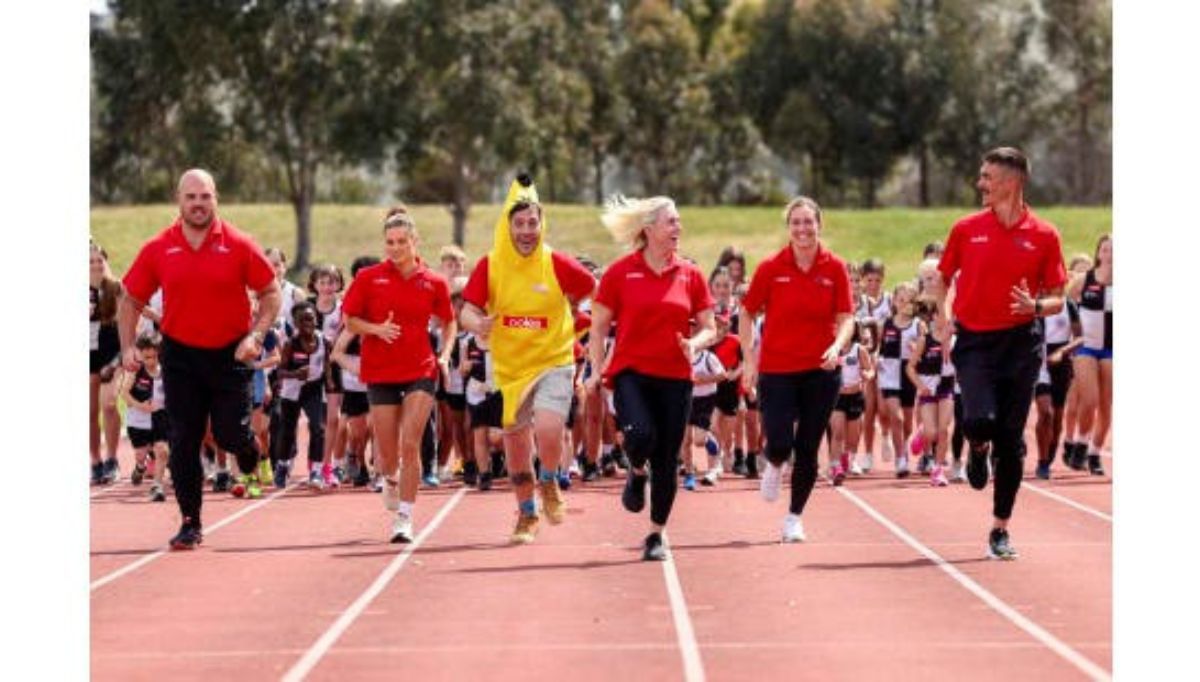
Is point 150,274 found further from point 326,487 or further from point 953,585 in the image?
point 326,487

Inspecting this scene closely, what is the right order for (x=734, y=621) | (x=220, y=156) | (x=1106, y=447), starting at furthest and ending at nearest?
(x=220, y=156)
(x=1106, y=447)
(x=734, y=621)

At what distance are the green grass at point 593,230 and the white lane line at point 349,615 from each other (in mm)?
52807

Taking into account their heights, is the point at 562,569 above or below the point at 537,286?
below

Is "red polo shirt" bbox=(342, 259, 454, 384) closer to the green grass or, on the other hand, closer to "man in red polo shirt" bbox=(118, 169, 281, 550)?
"man in red polo shirt" bbox=(118, 169, 281, 550)

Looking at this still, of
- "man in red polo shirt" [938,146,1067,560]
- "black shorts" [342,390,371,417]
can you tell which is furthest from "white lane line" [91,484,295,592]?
"man in red polo shirt" [938,146,1067,560]

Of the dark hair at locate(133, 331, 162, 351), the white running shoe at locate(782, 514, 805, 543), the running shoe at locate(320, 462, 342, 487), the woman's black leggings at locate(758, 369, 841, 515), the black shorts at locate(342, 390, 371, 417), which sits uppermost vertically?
the dark hair at locate(133, 331, 162, 351)

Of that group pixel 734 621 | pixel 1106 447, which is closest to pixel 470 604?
pixel 734 621

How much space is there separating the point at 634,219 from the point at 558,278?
94 cm

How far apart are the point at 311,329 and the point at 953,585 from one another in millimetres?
9129

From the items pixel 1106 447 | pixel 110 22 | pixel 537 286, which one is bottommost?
pixel 1106 447

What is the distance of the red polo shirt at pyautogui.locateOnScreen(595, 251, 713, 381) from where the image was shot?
1384 cm

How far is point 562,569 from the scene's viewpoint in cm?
1345

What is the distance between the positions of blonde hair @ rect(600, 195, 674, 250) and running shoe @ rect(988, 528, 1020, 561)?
2.56 meters

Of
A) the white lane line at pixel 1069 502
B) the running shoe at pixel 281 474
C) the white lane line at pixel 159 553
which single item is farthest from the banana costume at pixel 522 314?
the running shoe at pixel 281 474
